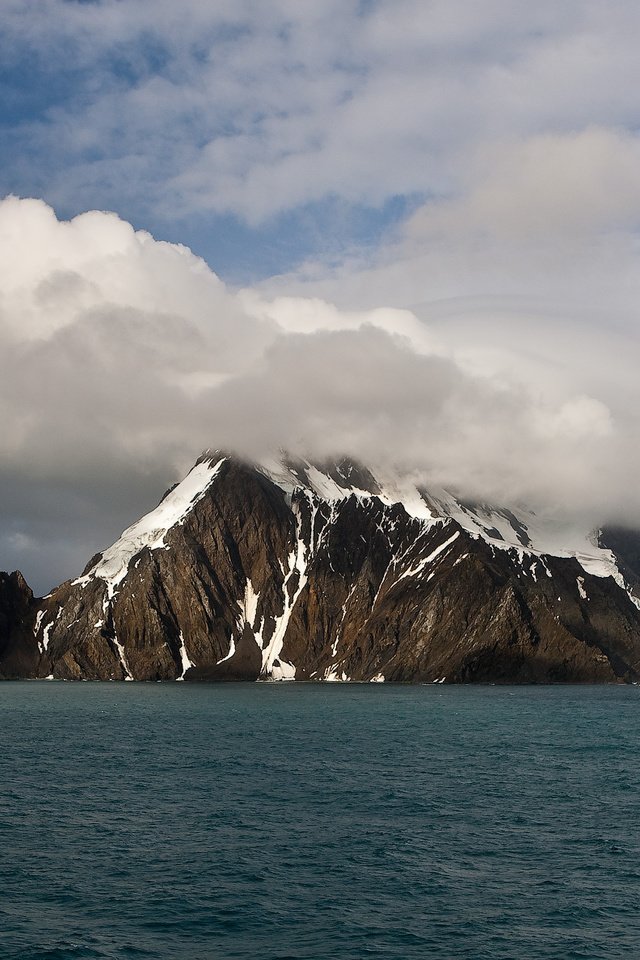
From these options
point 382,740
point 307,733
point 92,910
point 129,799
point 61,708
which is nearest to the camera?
point 92,910

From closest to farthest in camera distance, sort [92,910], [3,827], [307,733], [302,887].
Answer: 1. [92,910]
2. [302,887]
3. [3,827]
4. [307,733]

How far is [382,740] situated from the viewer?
120 meters

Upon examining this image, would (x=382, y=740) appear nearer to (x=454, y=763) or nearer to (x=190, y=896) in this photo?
(x=454, y=763)

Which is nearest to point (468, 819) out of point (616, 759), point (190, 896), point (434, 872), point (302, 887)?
point (434, 872)

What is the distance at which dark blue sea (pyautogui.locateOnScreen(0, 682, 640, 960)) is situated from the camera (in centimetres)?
4300

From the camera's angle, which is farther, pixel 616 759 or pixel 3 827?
pixel 616 759

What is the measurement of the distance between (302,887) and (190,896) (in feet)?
17.7

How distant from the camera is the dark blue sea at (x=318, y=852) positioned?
A: 43.0 meters

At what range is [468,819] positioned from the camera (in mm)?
67000

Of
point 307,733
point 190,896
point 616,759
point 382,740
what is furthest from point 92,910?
point 307,733

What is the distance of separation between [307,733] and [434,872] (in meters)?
77.4

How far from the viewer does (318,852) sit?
57.4 meters

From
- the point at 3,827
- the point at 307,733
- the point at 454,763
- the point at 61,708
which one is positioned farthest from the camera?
the point at 61,708

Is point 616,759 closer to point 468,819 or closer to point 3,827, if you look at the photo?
point 468,819
